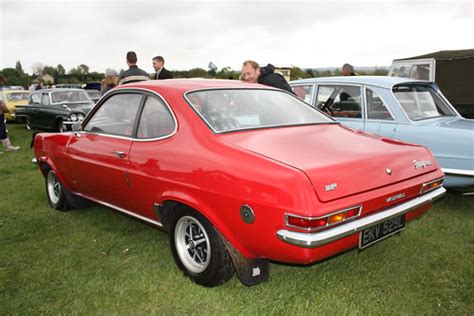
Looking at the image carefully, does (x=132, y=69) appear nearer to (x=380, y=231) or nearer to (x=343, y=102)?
(x=343, y=102)

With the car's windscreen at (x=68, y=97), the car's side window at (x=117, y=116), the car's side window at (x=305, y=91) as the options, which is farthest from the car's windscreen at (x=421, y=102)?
the car's windscreen at (x=68, y=97)

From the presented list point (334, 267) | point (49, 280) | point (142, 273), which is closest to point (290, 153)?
point (334, 267)

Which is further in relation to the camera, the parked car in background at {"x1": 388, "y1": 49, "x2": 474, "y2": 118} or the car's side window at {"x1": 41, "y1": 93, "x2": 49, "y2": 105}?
the car's side window at {"x1": 41, "y1": 93, "x2": 49, "y2": 105}

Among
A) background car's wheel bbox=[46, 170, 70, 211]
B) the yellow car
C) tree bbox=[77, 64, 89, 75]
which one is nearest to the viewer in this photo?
background car's wheel bbox=[46, 170, 70, 211]

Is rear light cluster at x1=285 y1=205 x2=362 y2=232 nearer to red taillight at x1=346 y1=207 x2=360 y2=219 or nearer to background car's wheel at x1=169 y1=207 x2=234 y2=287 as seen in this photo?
red taillight at x1=346 y1=207 x2=360 y2=219

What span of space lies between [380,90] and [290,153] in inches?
112

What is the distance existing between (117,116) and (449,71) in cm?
883

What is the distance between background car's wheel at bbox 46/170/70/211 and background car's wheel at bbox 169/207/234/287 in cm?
222

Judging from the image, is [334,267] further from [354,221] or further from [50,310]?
[50,310]

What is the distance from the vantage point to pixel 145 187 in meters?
3.32

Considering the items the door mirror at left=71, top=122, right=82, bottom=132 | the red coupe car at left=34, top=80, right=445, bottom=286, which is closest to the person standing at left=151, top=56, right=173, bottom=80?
the door mirror at left=71, top=122, right=82, bottom=132

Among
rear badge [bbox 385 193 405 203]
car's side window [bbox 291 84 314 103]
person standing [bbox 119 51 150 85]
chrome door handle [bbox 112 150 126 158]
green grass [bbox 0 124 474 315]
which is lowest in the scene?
green grass [bbox 0 124 474 315]

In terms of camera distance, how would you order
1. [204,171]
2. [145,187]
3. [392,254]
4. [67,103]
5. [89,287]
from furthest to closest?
[67,103], [392,254], [145,187], [89,287], [204,171]

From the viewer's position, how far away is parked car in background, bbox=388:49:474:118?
9.77 metres
